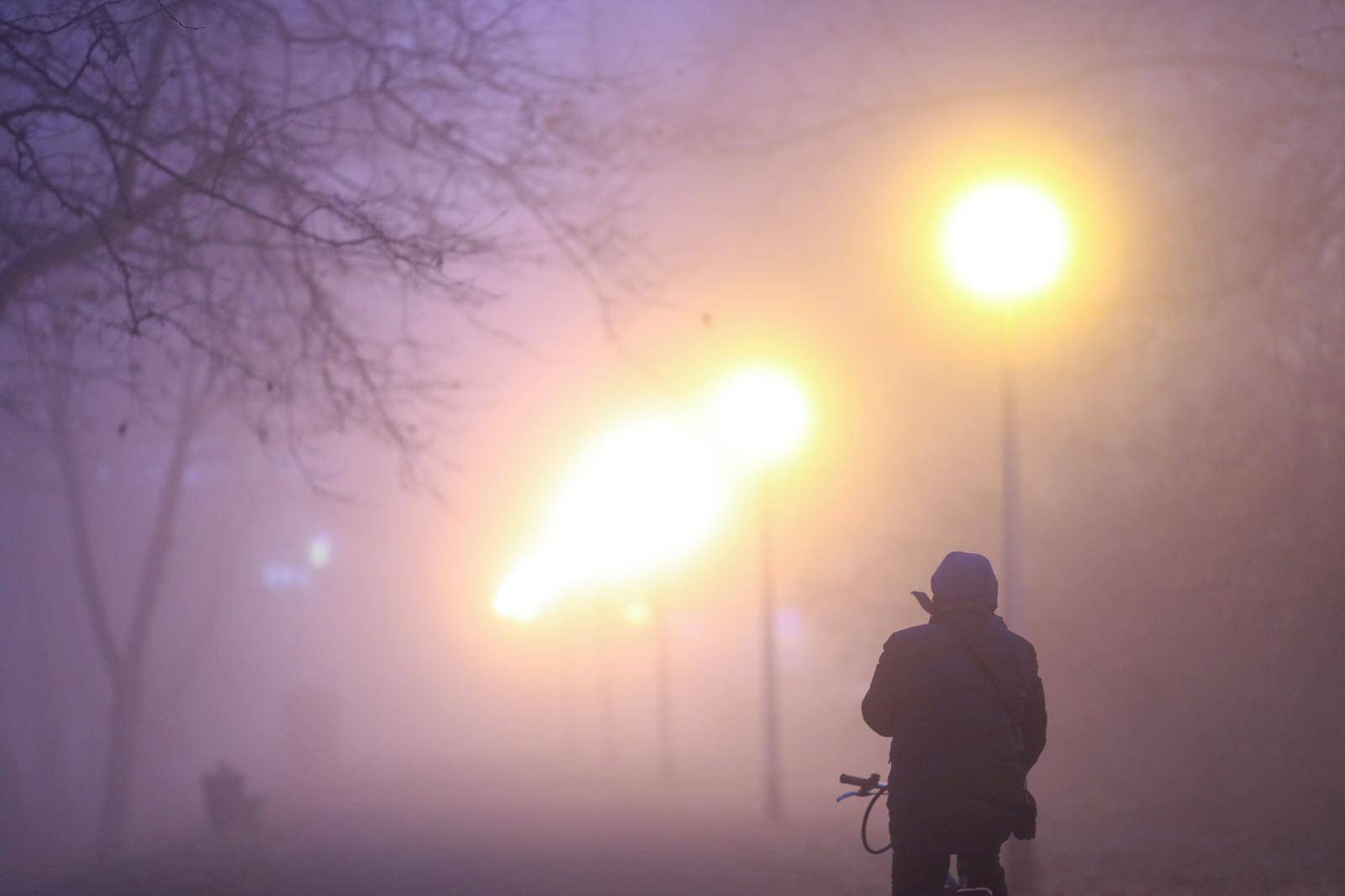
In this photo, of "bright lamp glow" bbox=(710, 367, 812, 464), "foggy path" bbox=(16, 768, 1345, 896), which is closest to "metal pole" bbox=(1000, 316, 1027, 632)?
"foggy path" bbox=(16, 768, 1345, 896)

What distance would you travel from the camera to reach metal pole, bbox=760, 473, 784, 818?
16797mm

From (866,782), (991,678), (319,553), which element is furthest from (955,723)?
(319,553)

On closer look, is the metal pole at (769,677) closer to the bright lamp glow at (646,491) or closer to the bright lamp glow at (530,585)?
the bright lamp glow at (646,491)

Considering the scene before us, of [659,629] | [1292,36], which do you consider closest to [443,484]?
[1292,36]

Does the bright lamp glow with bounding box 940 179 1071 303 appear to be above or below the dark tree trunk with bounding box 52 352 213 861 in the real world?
above

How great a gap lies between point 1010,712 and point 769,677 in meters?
13.2

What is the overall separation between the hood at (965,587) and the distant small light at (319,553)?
190 ft

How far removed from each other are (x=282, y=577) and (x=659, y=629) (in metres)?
43.5

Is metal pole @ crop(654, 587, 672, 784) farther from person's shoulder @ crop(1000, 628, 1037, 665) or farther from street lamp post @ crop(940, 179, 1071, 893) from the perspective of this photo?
person's shoulder @ crop(1000, 628, 1037, 665)

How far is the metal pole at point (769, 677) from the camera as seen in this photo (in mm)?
16797

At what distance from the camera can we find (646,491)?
23000 mm

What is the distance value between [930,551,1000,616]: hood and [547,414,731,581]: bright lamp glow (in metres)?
17.0

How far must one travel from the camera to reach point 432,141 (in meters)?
8.85

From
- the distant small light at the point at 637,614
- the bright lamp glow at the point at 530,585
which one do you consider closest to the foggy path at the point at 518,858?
the bright lamp glow at the point at 530,585
